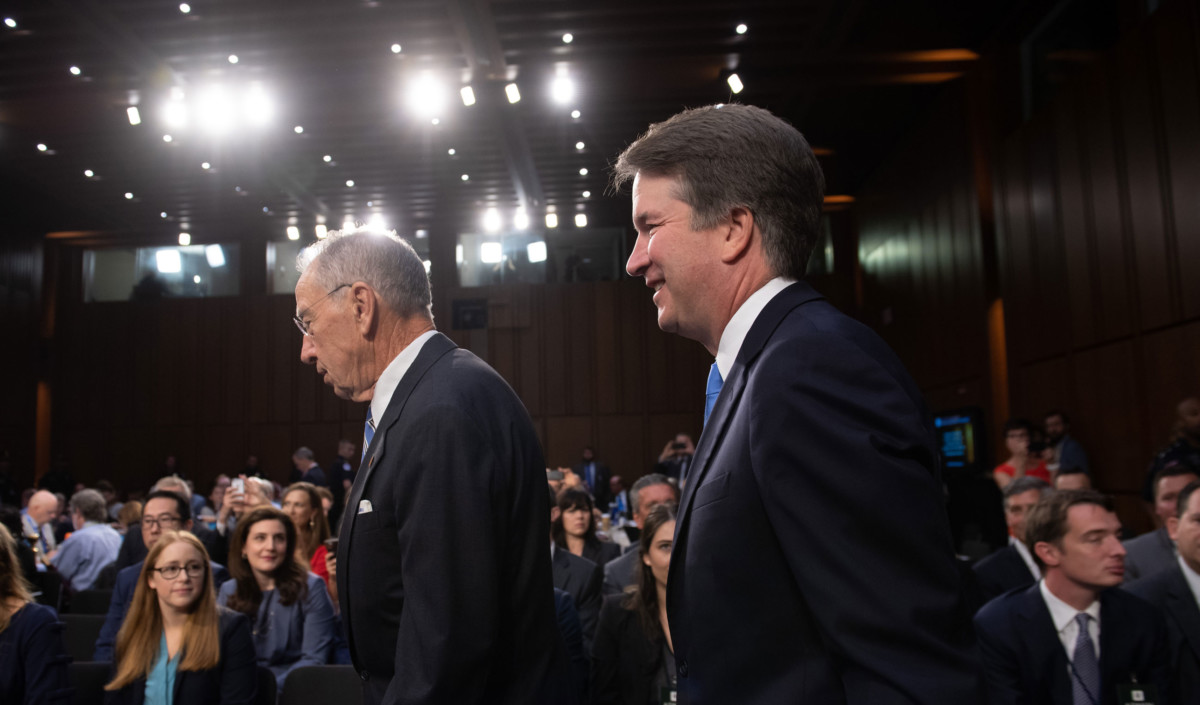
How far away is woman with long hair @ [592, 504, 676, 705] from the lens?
11.3ft

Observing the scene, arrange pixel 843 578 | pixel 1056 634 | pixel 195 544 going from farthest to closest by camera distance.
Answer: pixel 195 544, pixel 1056 634, pixel 843 578

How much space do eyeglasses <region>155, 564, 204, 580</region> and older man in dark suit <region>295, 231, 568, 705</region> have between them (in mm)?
2100

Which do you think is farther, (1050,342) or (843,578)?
(1050,342)

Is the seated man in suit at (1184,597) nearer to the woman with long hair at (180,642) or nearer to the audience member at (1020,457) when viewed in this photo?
Result: the woman with long hair at (180,642)

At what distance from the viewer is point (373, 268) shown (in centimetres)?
174

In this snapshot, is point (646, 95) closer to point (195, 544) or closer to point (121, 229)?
point (195, 544)

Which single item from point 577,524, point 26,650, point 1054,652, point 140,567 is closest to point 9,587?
point 26,650

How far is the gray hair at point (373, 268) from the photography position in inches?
68.3

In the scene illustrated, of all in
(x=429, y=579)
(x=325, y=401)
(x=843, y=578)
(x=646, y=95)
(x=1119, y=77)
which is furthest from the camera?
(x=325, y=401)

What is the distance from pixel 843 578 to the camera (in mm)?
873

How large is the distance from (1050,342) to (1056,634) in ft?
24.6

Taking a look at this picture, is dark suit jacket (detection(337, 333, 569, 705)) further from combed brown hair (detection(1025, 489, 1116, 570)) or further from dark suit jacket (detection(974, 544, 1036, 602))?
dark suit jacket (detection(974, 544, 1036, 602))

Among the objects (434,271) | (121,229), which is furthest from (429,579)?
(121,229)

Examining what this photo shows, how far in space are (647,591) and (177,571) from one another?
1.79 metres
